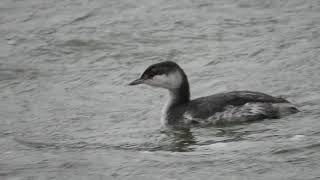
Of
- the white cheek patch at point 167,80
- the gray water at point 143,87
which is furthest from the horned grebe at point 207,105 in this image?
the gray water at point 143,87

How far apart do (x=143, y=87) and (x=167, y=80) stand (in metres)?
1.53

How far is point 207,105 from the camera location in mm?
11852

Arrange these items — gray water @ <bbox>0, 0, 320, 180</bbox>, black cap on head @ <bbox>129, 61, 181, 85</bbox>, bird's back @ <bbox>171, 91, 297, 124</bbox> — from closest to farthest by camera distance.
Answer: gray water @ <bbox>0, 0, 320, 180</bbox>
bird's back @ <bbox>171, 91, 297, 124</bbox>
black cap on head @ <bbox>129, 61, 181, 85</bbox>

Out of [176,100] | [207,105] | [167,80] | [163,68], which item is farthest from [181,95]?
[207,105]

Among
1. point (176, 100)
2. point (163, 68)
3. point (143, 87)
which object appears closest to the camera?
point (163, 68)

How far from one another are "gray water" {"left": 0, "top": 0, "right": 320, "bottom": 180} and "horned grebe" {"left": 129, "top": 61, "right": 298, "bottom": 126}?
213 mm

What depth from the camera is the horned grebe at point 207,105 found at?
11.6 meters

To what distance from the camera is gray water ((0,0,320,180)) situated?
9930 mm

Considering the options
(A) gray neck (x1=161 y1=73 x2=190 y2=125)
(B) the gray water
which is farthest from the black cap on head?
(B) the gray water

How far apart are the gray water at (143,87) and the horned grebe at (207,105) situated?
213 mm

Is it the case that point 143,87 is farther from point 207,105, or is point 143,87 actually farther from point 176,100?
point 207,105

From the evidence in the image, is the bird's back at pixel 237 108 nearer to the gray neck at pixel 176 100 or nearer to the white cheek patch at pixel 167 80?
the gray neck at pixel 176 100

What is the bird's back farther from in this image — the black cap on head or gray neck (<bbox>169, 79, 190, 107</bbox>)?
the black cap on head

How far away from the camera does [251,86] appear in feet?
43.5
